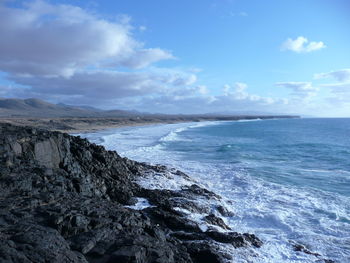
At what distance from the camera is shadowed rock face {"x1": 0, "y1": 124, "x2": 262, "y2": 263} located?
709cm

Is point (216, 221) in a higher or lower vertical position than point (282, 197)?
higher

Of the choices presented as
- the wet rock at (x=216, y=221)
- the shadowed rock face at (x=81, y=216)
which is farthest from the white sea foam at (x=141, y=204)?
the wet rock at (x=216, y=221)

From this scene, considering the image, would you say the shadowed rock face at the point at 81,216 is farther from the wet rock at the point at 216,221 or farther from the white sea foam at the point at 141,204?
the white sea foam at the point at 141,204

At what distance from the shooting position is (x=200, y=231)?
11.0 metres

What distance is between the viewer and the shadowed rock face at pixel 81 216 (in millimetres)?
7086

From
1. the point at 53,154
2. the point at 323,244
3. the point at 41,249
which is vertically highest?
the point at 53,154

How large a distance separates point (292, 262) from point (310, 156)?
88.4 ft

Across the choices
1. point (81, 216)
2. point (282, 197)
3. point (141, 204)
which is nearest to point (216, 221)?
point (141, 204)

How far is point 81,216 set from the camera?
844cm

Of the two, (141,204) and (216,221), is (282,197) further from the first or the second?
(141,204)

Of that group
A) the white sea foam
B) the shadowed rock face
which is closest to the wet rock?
the shadowed rock face

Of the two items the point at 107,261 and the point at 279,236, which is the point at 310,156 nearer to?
the point at 279,236

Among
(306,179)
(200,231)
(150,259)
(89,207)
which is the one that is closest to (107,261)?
(150,259)

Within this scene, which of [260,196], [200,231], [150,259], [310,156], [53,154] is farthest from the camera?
[310,156]
